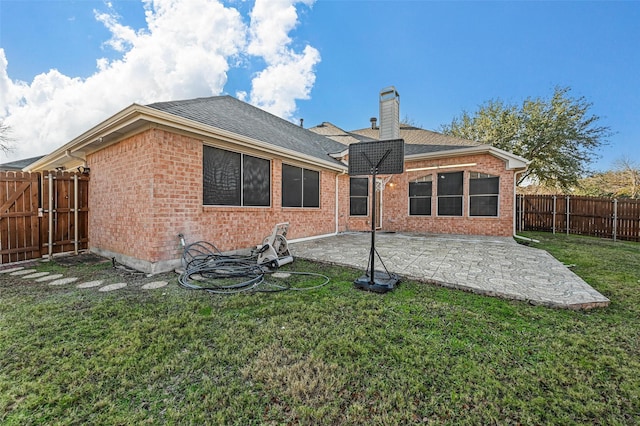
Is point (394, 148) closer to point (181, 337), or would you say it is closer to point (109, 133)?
point (181, 337)

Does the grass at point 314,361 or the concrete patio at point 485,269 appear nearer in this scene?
the grass at point 314,361

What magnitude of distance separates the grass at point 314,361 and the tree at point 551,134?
16.4 m

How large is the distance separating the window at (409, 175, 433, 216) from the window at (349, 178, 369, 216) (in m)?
1.99

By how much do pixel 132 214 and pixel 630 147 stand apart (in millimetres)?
29094

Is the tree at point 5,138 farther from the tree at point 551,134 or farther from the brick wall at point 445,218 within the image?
the tree at point 551,134

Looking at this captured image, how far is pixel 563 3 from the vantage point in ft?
31.4

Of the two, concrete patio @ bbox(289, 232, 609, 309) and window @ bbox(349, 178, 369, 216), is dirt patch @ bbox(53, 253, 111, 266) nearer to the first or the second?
concrete patio @ bbox(289, 232, 609, 309)

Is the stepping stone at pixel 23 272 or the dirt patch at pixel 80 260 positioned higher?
the dirt patch at pixel 80 260

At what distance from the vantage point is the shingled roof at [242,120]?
17.9 ft

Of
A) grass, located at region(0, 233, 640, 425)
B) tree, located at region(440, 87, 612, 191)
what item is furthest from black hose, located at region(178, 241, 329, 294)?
tree, located at region(440, 87, 612, 191)

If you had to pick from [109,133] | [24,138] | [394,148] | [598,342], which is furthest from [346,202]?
[24,138]

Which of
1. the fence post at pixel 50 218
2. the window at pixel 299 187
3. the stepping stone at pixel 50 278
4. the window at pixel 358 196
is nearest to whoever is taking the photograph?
the stepping stone at pixel 50 278

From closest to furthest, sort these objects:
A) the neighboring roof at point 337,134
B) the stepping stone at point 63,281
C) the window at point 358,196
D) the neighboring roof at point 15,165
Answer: the stepping stone at point 63,281, the window at point 358,196, the neighboring roof at point 337,134, the neighboring roof at point 15,165

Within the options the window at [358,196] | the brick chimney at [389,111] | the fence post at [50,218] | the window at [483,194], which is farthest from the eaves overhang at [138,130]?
the window at [483,194]
